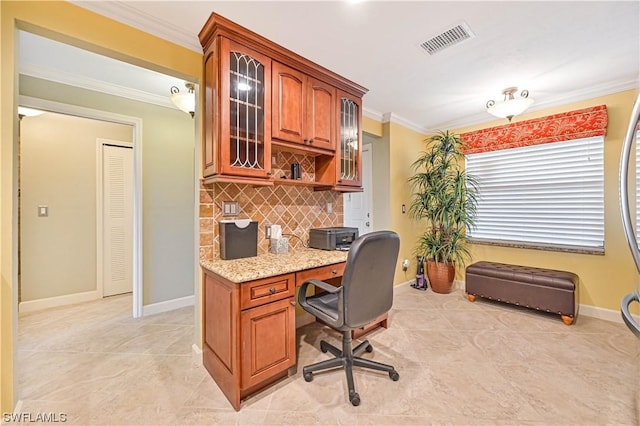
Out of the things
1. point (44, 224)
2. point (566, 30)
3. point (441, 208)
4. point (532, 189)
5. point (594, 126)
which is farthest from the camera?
point (441, 208)

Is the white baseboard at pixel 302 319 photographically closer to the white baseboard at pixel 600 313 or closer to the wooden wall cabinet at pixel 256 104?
the wooden wall cabinet at pixel 256 104

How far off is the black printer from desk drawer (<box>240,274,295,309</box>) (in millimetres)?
731

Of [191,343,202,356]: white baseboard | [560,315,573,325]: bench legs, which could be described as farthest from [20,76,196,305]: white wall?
[560,315,573,325]: bench legs

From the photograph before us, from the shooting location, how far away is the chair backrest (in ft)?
5.18

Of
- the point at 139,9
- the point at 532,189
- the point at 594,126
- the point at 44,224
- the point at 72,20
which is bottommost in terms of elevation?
the point at 44,224

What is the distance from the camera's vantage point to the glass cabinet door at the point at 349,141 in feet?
8.72

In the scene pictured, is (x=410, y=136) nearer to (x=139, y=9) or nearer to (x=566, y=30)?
(x=566, y=30)

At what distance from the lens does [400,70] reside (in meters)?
2.54

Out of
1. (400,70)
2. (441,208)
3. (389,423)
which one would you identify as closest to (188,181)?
(400,70)

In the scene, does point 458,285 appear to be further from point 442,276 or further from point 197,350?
point 197,350

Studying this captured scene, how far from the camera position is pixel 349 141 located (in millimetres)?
2758

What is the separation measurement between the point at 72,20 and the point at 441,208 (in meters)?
4.02

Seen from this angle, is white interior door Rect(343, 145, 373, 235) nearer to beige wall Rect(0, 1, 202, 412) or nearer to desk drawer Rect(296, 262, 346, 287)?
desk drawer Rect(296, 262, 346, 287)

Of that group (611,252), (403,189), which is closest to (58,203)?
(403,189)
